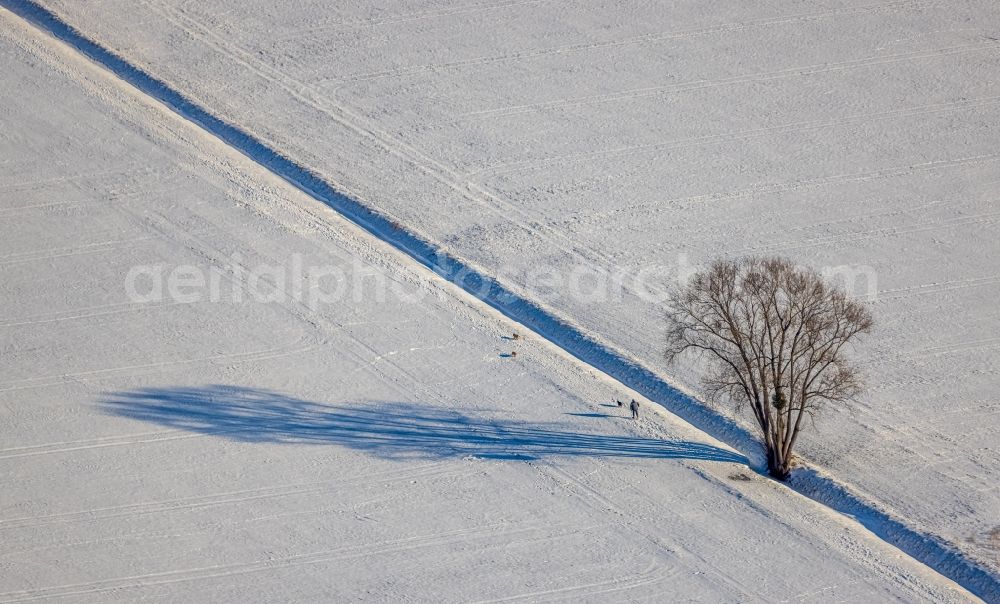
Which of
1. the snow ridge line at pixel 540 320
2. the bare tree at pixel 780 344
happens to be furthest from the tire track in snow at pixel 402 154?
the bare tree at pixel 780 344

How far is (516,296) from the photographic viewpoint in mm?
30719

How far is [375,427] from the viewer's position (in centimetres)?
2647

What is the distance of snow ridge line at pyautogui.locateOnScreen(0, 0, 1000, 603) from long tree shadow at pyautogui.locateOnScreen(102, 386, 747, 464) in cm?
145

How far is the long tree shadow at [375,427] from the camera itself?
2589 centimetres

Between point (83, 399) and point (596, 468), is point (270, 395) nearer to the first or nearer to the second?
point (83, 399)

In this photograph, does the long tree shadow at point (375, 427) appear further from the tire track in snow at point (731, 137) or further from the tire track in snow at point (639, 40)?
the tire track in snow at point (639, 40)

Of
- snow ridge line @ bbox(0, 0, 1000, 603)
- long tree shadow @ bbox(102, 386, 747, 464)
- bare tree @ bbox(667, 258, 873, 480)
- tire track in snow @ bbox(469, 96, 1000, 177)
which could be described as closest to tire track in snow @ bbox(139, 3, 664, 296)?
snow ridge line @ bbox(0, 0, 1000, 603)

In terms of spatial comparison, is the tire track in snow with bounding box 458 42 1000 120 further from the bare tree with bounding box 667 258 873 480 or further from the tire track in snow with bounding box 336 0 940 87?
the bare tree with bounding box 667 258 873 480

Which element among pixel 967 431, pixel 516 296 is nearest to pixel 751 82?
pixel 516 296

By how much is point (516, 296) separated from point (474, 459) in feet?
20.7

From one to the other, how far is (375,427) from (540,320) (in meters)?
5.73

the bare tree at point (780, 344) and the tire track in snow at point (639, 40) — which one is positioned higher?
the tire track in snow at point (639, 40)

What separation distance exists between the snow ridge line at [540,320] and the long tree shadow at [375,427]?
145 cm

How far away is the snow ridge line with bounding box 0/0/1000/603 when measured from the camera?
2347cm
